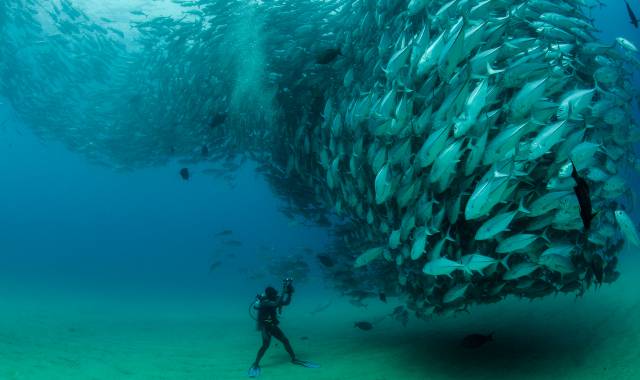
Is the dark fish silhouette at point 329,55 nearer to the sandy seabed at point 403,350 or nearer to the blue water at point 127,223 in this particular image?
the sandy seabed at point 403,350

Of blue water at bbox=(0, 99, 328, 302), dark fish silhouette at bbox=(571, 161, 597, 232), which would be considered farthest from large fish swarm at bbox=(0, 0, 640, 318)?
blue water at bbox=(0, 99, 328, 302)

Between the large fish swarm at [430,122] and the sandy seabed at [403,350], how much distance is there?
1005 millimetres

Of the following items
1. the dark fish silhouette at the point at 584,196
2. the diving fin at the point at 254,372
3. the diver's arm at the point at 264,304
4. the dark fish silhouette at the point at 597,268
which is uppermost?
the diver's arm at the point at 264,304

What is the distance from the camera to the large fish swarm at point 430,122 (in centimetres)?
435

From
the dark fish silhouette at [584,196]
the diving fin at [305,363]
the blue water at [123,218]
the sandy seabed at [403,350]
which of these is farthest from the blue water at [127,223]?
the dark fish silhouette at [584,196]

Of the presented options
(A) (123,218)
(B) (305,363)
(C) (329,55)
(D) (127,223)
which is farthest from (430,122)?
(D) (127,223)

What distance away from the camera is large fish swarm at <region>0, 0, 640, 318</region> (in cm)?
435

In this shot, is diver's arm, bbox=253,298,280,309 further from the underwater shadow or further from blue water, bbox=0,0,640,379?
blue water, bbox=0,0,640,379

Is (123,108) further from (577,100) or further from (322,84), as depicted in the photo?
(577,100)

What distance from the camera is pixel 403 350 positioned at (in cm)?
852

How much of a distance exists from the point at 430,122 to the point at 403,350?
5.39 metres

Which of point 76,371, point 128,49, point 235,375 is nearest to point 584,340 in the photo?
point 235,375

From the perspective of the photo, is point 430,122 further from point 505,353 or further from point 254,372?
point 254,372

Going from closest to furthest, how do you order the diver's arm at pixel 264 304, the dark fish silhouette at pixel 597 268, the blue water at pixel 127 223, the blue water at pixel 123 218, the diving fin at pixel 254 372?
the dark fish silhouette at pixel 597 268, the diving fin at pixel 254 372, the diver's arm at pixel 264 304, the blue water at pixel 127 223, the blue water at pixel 123 218
